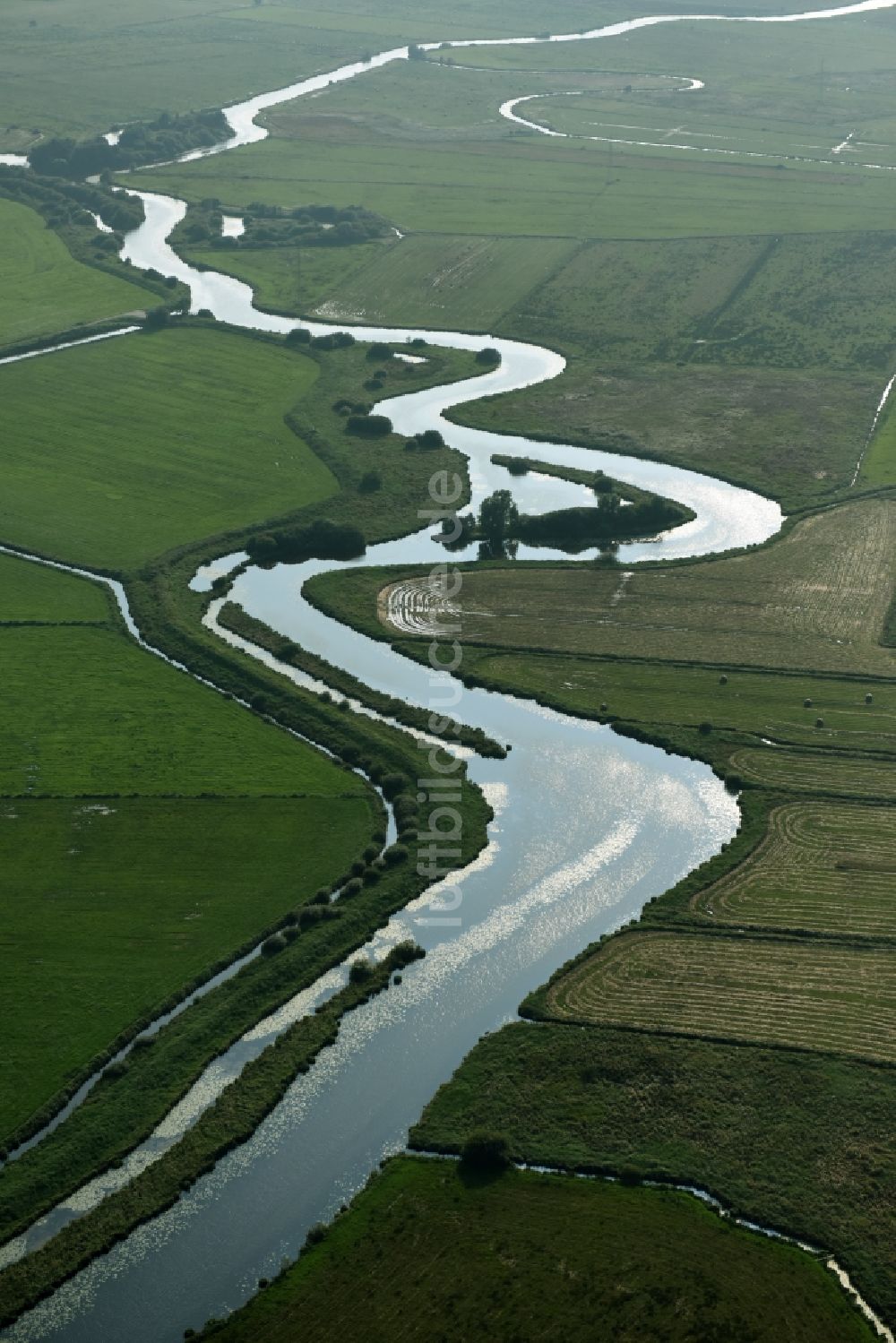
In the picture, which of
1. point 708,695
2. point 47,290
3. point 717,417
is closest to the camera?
point 708,695

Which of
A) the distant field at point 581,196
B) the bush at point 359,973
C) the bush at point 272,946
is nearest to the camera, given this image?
the bush at point 359,973

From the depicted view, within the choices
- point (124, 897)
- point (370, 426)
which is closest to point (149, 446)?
point (370, 426)

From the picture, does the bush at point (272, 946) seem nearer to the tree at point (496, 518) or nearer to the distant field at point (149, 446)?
the distant field at point (149, 446)

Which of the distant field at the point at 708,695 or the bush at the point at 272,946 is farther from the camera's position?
the distant field at the point at 708,695

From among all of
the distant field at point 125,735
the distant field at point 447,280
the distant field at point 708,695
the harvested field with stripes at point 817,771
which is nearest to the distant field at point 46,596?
the distant field at point 125,735

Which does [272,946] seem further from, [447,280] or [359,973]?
[447,280]

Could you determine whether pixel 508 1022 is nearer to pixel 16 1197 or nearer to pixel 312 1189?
pixel 312 1189

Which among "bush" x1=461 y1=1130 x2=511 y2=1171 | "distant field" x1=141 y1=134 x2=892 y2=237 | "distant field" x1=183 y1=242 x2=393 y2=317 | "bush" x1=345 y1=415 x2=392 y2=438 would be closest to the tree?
"bush" x1=345 y1=415 x2=392 y2=438
